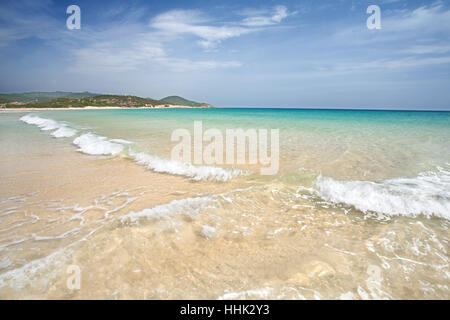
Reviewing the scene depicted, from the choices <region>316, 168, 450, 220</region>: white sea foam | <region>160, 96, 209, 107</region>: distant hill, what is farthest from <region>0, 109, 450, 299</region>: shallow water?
<region>160, 96, 209, 107</region>: distant hill

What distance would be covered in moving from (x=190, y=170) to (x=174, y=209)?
2.77 meters

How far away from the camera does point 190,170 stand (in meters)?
7.04

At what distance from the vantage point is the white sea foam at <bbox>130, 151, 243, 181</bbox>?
652 cm

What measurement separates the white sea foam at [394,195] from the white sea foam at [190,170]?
106 inches

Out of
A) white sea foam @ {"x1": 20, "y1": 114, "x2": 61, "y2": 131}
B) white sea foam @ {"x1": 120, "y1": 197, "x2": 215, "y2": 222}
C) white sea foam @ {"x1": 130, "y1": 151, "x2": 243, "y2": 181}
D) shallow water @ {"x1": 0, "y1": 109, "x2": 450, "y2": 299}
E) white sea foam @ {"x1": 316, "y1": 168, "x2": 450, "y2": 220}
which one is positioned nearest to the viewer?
shallow water @ {"x1": 0, "y1": 109, "x2": 450, "y2": 299}

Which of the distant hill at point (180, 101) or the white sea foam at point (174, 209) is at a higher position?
the distant hill at point (180, 101)

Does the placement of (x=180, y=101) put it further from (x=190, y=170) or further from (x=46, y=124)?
(x=190, y=170)

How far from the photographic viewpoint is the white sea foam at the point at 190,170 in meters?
6.52

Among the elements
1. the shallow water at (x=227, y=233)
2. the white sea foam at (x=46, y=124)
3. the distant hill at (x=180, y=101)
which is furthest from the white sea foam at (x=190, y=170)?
the distant hill at (x=180, y=101)

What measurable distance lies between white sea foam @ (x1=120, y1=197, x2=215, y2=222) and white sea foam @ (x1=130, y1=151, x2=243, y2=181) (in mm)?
1617

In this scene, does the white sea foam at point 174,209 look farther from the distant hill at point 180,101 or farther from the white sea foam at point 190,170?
the distant hill at point 180,101

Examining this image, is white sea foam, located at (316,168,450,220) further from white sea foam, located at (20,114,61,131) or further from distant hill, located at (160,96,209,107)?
distant hill, located at (160,96,209,107)
